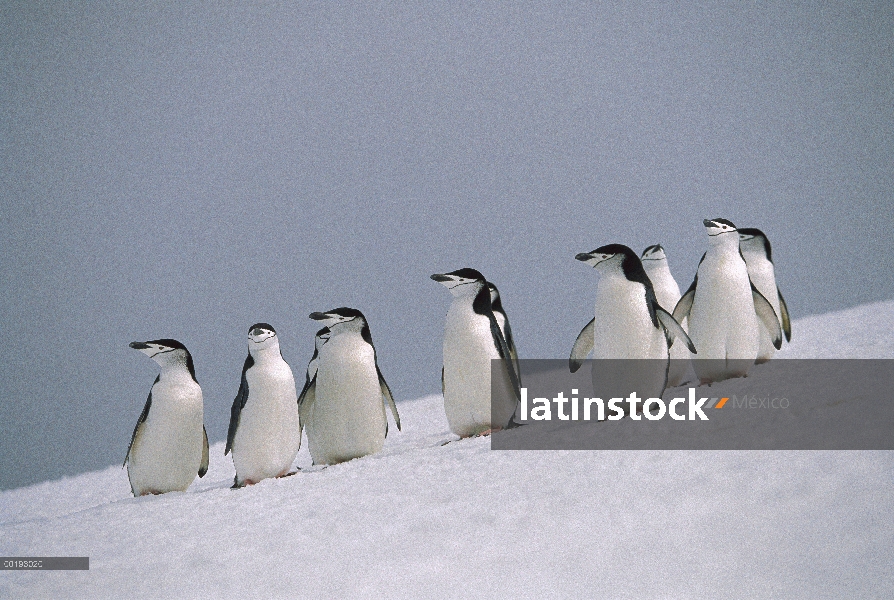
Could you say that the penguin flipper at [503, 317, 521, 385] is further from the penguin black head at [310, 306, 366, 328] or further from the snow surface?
the snow surface

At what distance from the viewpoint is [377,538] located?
2551 mm

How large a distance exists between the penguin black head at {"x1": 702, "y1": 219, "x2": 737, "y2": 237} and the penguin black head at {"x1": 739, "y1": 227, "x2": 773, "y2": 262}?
33.9 inches

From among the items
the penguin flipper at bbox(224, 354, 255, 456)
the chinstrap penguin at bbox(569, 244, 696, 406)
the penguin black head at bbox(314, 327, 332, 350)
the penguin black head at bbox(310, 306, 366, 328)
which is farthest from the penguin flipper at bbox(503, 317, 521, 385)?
the penguin flipper at bbox(224, 354, 255, 456)

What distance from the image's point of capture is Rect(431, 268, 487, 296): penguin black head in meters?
4.15

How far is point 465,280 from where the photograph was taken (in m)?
4.16

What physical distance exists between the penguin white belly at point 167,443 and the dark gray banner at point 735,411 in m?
1.44

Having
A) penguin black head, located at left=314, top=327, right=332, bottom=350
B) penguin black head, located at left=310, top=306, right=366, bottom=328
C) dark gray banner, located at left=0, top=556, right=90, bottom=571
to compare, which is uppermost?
penguin black head, located at left=310, top=306, right=366, bottom=328

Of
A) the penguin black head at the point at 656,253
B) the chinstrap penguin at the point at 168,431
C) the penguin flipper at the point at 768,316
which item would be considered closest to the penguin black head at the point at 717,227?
the penguin flipper at the point at 768,316

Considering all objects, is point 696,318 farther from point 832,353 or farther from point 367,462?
point 367,462

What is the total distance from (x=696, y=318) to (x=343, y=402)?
73.2 inches

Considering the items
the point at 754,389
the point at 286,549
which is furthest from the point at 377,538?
the point at 754,389

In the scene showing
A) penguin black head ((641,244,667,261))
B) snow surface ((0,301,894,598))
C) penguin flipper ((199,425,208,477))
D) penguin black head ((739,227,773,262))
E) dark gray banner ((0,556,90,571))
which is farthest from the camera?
penguin black head ((739,227,773,262))

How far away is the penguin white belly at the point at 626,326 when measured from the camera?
12.8 feet

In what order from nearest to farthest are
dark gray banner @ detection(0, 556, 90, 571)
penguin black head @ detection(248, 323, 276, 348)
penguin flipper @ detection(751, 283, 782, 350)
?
dark gray banner @ detection(0, 556, 90, 571) → penguin black head @ detection(248, 323, 276, 348) → penguin flipper @ detection(751, 283, 782, 350)
